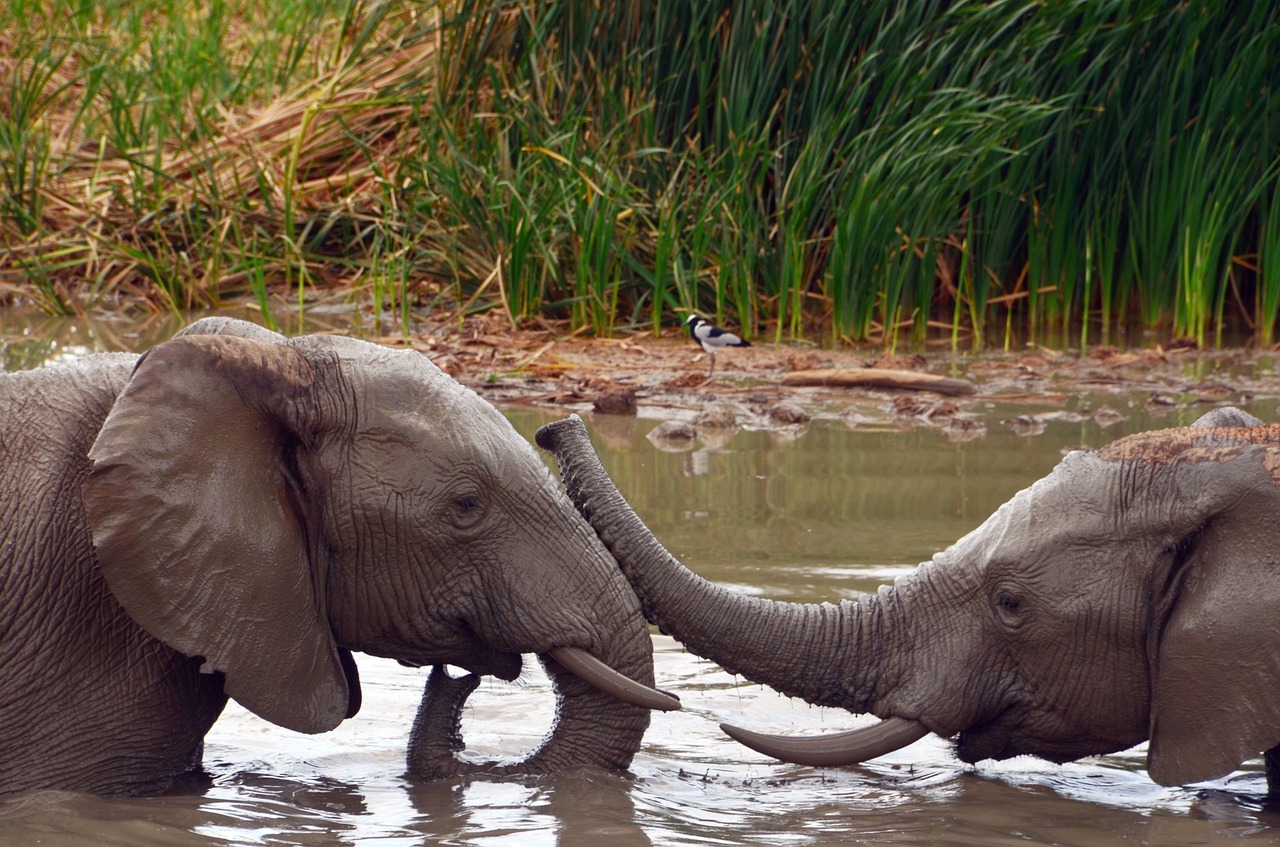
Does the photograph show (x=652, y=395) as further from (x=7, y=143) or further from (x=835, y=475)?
(x=7, y=143)

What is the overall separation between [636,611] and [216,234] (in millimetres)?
8250

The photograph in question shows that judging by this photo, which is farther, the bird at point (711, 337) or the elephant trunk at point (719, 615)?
the bird at point (711, 337)

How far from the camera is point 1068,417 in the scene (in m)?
7.98

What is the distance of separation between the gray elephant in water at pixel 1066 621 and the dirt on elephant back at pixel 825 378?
376 centimetres

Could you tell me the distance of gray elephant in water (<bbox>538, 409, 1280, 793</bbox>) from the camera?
143 inches

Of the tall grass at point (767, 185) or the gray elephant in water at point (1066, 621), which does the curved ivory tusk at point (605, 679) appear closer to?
the gray elephant in water at point (1066, 621)

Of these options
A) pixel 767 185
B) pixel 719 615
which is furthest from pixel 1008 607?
pixel 767 185

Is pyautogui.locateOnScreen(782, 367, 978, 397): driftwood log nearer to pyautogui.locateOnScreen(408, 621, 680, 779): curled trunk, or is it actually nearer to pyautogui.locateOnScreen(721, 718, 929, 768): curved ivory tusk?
pyautogui.locateOnScreen(721, 718, 929, 768): curved ivory tusk

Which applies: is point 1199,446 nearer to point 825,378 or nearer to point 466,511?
point 466,511

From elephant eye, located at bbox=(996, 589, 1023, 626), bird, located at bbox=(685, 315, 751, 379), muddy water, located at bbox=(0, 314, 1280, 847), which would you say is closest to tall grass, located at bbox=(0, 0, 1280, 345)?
bird, located at bbox=(685, 315, 751, 379)

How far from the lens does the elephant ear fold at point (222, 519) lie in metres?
3.25

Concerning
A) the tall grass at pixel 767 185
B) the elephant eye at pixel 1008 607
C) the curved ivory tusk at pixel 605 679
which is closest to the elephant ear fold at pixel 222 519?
the curved ivory tusk at pixel 605 679

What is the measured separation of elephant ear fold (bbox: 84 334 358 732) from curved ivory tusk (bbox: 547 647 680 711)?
0.45 metres

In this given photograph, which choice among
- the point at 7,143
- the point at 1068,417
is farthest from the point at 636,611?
the point at 7,143
